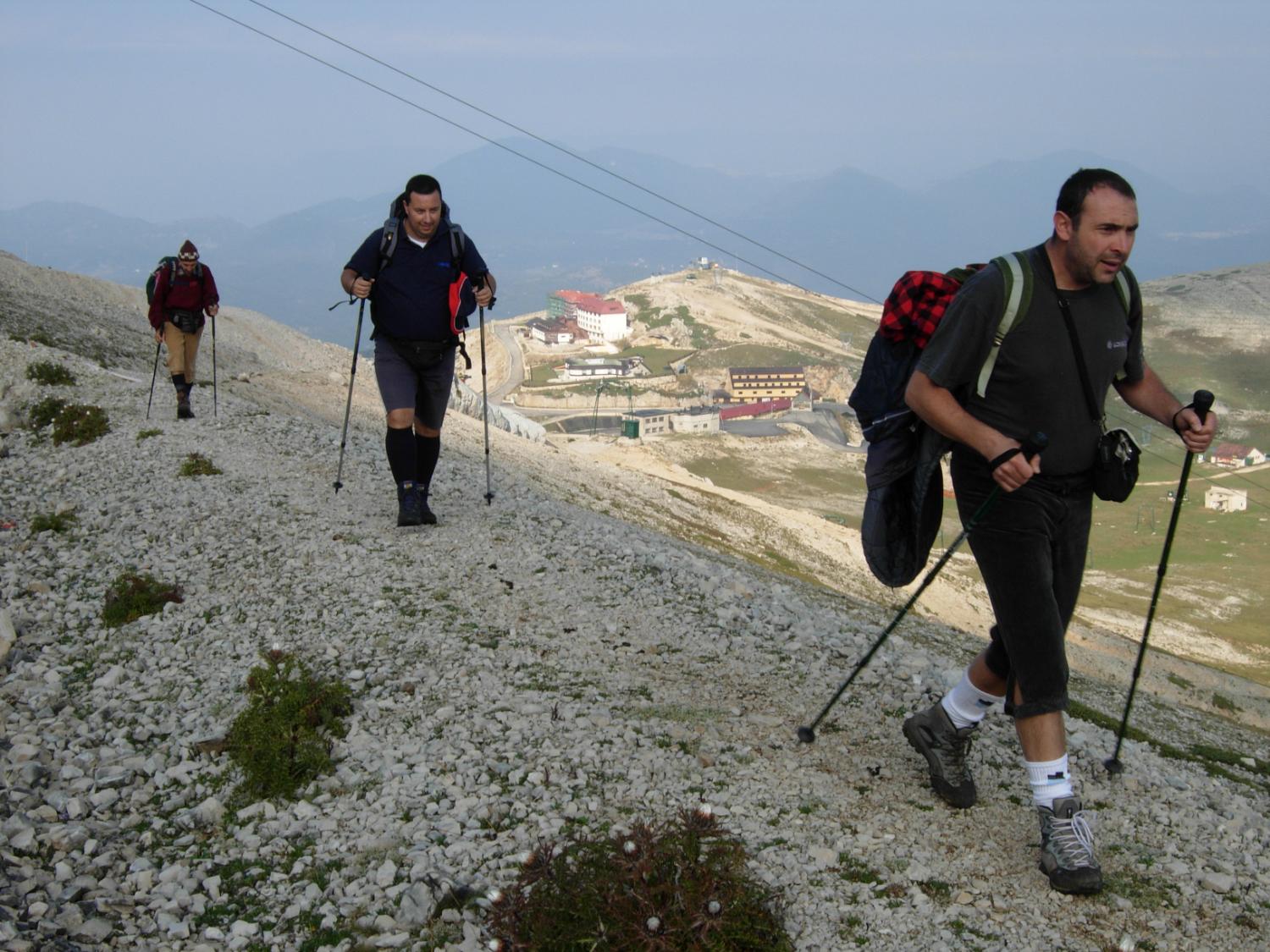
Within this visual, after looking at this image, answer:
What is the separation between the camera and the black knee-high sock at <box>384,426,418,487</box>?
11766mm

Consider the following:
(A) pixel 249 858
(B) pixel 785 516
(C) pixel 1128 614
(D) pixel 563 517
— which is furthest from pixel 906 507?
(C) pixel 1128 614

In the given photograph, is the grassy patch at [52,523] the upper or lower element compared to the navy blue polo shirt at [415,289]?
lower

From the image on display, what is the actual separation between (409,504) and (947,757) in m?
7.77

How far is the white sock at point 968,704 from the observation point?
20.7 feet

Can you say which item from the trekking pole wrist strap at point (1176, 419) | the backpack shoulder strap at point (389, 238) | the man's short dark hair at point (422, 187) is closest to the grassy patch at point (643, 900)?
the trekking pole wrist strap at point (1176, 419)

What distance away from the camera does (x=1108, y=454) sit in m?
5.55

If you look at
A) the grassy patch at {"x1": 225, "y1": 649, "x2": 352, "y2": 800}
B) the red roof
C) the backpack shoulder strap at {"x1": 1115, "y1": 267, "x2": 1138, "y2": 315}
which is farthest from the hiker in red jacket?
the red roof

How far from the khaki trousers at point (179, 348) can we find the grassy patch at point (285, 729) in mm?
12111

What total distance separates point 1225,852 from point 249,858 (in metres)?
5.97

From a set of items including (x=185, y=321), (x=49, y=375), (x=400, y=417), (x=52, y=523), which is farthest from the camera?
(x=49, y=375)

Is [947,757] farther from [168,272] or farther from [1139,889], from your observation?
[168,272]

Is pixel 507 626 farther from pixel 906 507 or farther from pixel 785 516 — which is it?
pixel 785 516

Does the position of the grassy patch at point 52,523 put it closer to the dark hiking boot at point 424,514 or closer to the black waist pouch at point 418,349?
the dark hiking boot at point 424,514

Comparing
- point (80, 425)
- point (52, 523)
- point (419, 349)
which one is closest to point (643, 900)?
point (419, 349)
